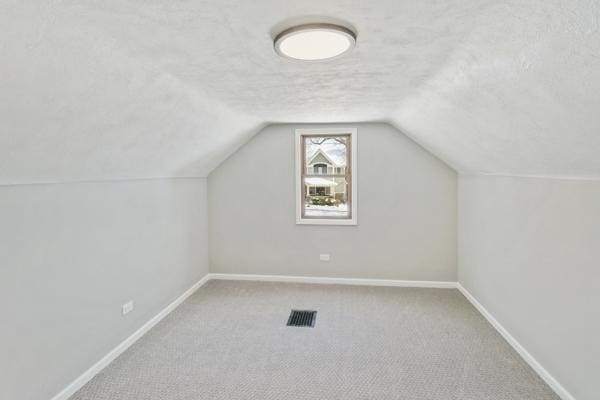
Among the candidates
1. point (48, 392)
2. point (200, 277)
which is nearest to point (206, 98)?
point (48, 392)

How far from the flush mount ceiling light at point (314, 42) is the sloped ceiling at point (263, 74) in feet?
0.19

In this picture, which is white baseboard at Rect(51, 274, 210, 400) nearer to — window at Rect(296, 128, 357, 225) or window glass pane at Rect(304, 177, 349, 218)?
window at Rect(296, 128, 357, 225)

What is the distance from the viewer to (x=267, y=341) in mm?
2904

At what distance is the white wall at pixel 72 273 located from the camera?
185 cm

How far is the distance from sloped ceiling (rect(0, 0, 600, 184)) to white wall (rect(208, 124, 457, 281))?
1385 mm

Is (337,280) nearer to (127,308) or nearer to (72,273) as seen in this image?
(127,308)

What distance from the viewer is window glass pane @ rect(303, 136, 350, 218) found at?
443 cm

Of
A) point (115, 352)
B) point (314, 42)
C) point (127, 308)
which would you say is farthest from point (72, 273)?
point (314, 42)

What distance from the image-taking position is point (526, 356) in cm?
254

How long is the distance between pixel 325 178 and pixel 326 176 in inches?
1.8

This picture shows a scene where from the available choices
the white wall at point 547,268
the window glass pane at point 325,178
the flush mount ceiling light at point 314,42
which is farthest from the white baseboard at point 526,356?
the flush mount ceiling light at point 314,42

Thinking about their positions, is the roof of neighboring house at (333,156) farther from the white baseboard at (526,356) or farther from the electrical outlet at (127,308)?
the electrical outlet at (127,308)

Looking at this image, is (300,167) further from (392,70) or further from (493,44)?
(493,44)

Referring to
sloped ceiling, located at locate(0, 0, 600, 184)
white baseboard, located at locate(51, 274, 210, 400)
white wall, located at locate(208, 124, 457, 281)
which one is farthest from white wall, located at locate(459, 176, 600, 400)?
white baseboard, located at locate(51, 274, 210, 400)
